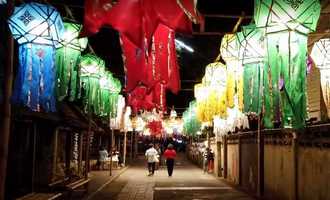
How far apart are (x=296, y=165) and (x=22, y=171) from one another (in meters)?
9.52

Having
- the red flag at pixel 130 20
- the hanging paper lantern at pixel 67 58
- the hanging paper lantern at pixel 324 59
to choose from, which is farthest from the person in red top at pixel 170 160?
the red flag at pixel 130 20

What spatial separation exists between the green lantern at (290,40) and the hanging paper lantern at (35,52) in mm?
4119

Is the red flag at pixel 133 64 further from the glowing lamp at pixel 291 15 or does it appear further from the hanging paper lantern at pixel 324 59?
the hanging paper lantern at pixel 324 59

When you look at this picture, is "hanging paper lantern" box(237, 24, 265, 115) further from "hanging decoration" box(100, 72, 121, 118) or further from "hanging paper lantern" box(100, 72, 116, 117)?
"hanging paper lantern" box(100, 72, 116, 117)

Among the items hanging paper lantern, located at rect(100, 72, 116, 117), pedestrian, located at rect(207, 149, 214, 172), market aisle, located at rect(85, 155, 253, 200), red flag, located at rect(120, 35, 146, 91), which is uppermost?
hanging paper lantern, located at rect(100, 72, 116, 117)

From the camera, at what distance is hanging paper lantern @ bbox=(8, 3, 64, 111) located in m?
9.09

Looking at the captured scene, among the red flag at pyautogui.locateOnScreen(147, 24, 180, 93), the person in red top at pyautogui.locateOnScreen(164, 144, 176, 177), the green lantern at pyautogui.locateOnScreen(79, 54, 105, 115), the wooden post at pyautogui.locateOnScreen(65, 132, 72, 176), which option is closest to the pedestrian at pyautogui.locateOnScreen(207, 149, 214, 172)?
the person in red top at pyautogui.locateOnScreen(164, 144, 176, 177)

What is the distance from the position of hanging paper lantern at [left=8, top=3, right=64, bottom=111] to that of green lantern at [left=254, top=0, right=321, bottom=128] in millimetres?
4119

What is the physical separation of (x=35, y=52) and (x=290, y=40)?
16.2ft

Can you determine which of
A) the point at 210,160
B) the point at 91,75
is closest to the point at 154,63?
the point at 91,75

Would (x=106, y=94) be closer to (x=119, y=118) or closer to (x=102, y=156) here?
(x=119, y=118)

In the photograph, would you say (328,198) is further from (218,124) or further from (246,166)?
(246,166)

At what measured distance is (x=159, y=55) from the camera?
8.98 metres

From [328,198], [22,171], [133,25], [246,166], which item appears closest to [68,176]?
[22,171]
